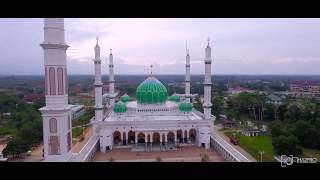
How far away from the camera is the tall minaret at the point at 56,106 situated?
793 cm

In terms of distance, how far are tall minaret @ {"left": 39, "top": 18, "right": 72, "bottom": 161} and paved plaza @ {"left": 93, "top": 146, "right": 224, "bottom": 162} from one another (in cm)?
426

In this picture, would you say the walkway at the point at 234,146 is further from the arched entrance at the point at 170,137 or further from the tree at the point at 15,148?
the tree at the point at 15,148

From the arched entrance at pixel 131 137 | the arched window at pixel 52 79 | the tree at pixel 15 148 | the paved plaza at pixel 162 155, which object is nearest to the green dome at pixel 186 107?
the paved plaza at pixel 162 155

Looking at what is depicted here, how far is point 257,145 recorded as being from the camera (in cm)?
1393

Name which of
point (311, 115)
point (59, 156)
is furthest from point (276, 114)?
point (59, 156)

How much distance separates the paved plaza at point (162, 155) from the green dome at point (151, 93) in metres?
3.43

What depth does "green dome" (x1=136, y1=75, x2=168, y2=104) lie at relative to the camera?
16.4 meters

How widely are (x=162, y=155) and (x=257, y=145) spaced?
4598mm

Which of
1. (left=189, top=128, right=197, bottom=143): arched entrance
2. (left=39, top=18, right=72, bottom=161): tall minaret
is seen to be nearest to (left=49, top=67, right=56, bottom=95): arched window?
(left=39, top=18, right=72, bottom=161): tall minaret

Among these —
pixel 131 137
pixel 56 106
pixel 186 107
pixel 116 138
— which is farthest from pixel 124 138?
pixel 56 106

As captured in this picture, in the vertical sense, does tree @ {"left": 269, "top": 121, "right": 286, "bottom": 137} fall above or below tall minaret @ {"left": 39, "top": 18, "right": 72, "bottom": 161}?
below

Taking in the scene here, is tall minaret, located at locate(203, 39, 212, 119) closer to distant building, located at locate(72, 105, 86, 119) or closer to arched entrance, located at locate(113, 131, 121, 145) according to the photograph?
arched entrance, located at locate(113, 131, 121, 145)
